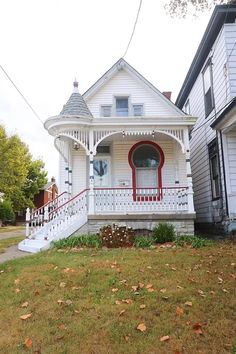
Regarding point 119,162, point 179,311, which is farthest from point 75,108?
point 179,311

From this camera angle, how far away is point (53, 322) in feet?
14.3

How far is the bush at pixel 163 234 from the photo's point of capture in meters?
10.3

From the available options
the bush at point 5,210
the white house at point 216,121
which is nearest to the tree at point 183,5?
the white house at point 216,121

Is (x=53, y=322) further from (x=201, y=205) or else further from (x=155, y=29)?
(x=201, y=205)

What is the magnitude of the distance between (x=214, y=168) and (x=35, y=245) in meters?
7.51

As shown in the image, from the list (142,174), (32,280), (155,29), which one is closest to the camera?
(32,280)

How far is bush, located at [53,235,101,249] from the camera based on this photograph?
996 centimetres

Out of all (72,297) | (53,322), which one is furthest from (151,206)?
(53,322)

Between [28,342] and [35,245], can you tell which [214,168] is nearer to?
[35,245]

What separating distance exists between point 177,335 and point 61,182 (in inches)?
432

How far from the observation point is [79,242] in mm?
10133

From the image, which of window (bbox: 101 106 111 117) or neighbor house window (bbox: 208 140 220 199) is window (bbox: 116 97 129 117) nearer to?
window (bbox: 101 106 111 117)

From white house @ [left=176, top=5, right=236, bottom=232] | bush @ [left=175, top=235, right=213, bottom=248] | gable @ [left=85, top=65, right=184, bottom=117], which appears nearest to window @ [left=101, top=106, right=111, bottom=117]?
gable @ [left=85, top=65, right=184, bottom=117]

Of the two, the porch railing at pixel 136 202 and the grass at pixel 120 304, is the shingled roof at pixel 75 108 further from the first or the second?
the grass at pixel 120 304
